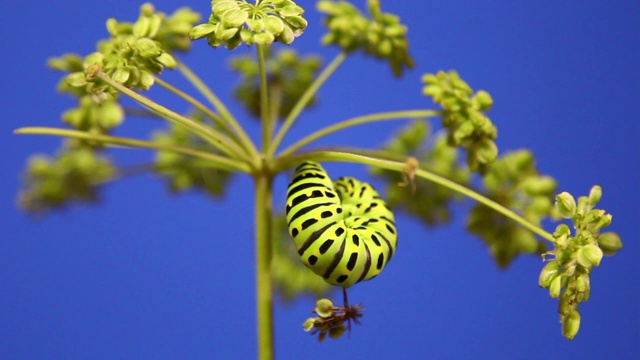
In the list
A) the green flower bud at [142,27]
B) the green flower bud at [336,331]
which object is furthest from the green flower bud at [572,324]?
the green flower bud at [142,27]

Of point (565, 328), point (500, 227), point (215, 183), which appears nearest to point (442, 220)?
point (500, 227)

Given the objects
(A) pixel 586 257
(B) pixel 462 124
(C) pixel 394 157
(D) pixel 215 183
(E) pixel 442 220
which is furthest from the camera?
(D) pixel 215 183

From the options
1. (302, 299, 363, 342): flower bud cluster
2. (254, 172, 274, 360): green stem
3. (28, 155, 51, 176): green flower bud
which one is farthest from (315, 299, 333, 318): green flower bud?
(28, 155, 51, 176): green flower bud

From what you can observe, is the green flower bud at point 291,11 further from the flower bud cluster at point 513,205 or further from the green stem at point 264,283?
the flower bud cluster at point 513,205

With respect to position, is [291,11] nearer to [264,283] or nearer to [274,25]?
[274,25]

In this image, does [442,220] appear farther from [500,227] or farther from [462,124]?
[462,124]

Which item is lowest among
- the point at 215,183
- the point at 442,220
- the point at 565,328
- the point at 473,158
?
the point at 565,328
